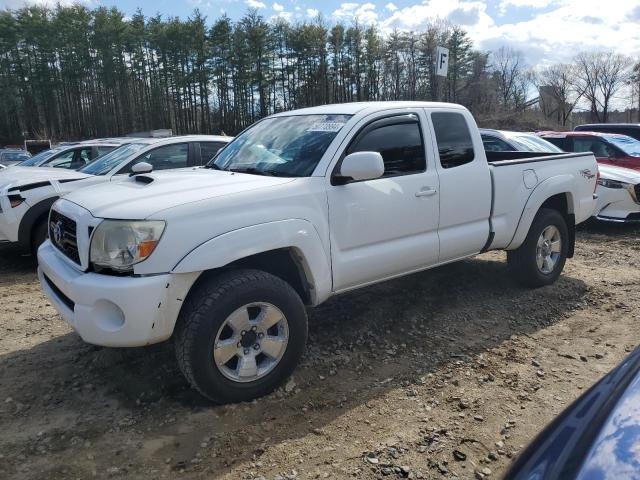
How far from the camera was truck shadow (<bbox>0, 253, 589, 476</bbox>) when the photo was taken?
3035 millimetres

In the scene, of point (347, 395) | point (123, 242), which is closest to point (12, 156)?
point (123, 242)

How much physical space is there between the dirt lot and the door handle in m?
1.18

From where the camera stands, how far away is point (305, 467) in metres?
2.74

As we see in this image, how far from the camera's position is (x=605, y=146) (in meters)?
11.2

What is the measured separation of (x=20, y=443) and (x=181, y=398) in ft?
3.00

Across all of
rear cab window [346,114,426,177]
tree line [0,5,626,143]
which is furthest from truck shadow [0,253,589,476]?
tree line [0,5,626,143]

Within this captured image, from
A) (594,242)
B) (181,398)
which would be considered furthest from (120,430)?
(594,242)

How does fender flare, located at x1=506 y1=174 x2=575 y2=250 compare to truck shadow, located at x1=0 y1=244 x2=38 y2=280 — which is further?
truck shadow, located at x1=0 y1=244 x2=38 y2=280

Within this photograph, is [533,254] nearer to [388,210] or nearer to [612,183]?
[388,210]

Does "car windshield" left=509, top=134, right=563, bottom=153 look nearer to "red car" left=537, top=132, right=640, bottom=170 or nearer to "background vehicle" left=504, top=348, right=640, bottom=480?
"red car" left=537, top=132, right=640, bottom=170

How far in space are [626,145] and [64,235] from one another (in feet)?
37.6

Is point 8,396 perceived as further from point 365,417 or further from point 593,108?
point 593,108

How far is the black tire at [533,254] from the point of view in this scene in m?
5.26

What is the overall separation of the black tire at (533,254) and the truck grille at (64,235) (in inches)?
160
